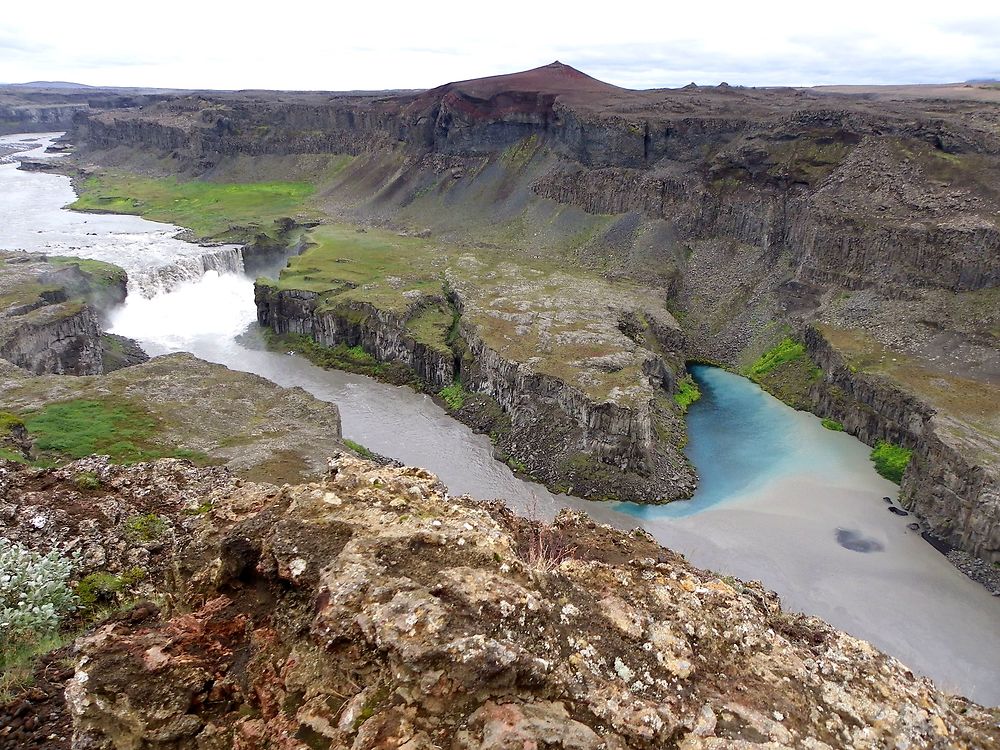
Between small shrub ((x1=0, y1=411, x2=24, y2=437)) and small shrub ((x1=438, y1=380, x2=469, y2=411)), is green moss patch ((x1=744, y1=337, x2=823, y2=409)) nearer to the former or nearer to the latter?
small shrub ((x1=438, y1=380, x2=469, y2=411))

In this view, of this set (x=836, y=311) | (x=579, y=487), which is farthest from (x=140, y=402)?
(x=836, y=311)

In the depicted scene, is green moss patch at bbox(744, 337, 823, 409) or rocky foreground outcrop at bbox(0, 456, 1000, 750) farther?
green moss patch at bbox(744, 337, 823, 409)

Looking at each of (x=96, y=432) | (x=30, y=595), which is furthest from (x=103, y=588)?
(x=96, y=432)

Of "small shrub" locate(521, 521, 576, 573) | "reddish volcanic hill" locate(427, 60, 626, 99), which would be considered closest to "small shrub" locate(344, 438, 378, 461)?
"small shrub" locate(521, 521, 576, 573)

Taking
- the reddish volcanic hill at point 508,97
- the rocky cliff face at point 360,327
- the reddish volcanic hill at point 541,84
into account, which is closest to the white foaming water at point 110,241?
the rocky cliff face at point 360,327

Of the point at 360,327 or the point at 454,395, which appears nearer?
the point at 454,395

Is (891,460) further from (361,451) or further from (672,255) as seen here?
(672,255)
